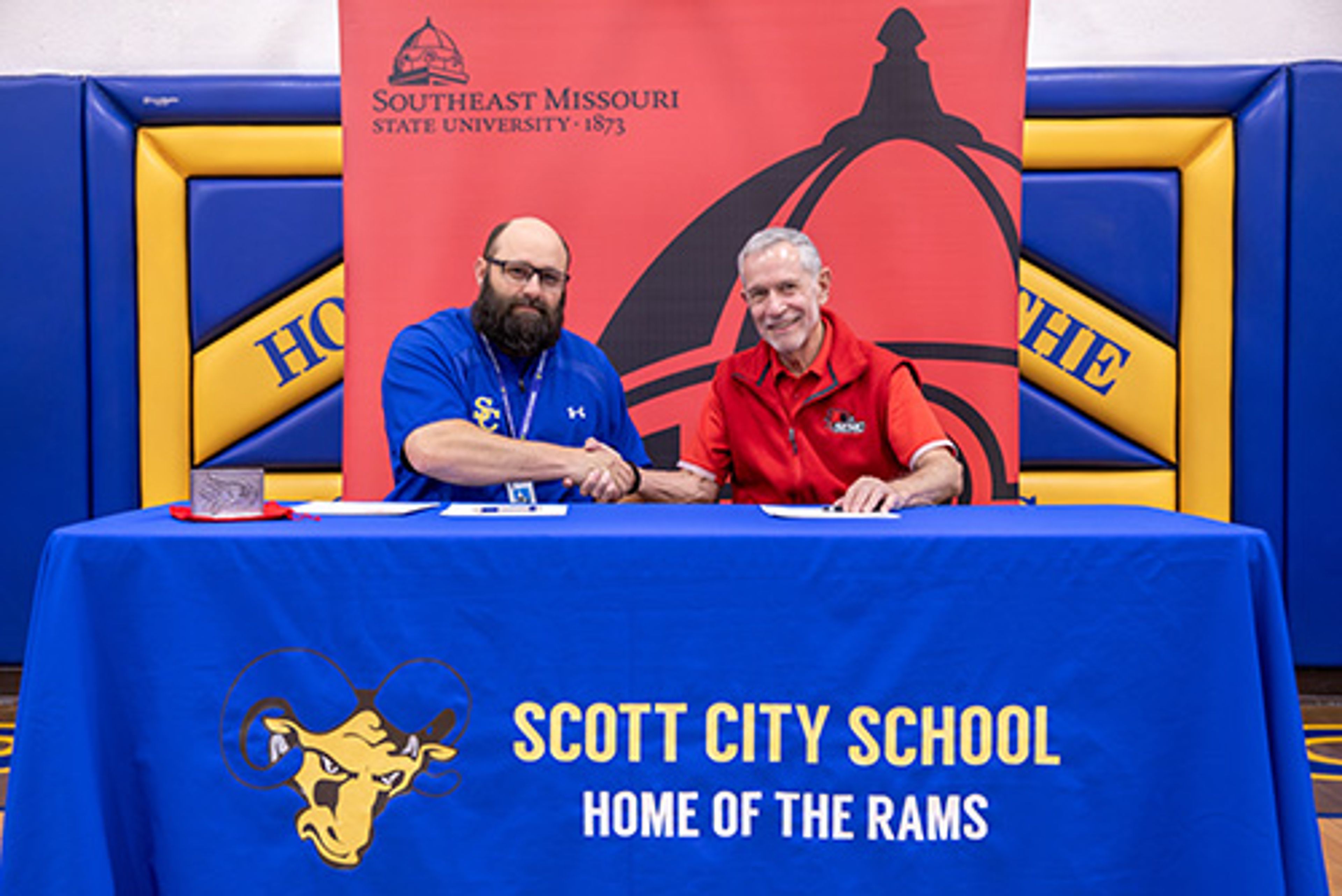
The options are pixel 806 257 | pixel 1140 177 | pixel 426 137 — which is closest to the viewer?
pixel 806 257

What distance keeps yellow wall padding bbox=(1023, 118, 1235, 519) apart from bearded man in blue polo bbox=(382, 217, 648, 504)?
2100mm

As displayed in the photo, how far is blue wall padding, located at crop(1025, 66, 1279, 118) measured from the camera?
339 centimetres

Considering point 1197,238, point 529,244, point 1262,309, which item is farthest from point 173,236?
point 1262,309

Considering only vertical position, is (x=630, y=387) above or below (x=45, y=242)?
below

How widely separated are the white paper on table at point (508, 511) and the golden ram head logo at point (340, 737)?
11.6 inches

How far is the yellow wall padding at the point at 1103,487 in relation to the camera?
345 centimetres

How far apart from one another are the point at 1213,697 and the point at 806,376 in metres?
1.15

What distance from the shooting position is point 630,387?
2674 mm

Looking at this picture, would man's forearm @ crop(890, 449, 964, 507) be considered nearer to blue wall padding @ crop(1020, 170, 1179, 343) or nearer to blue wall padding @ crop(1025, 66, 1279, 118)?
blue wall padding @ crop(1020, 170, 1179, 343)

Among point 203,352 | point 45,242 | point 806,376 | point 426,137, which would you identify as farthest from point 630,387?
point 45,242

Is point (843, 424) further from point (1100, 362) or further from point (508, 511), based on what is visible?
point (1100, 362)

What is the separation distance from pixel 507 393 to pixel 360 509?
76 centimetres

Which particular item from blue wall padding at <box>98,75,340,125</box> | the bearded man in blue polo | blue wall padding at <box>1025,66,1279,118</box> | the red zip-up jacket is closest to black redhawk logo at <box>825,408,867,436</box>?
the red zip-up jacket

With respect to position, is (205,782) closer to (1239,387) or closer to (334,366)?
(334,366)
